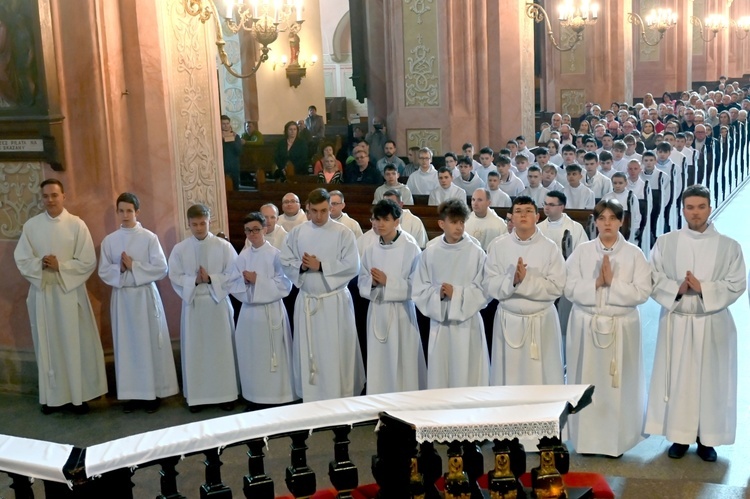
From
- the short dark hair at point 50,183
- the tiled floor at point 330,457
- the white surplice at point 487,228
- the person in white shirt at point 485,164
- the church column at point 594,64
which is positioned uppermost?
the church column at point 594,64

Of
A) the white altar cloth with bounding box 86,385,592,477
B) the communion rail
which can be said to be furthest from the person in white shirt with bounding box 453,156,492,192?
the communion rail

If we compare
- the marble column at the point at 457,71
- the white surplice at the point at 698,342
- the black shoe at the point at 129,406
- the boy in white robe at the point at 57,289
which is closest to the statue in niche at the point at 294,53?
the marble column at the point at 457,71

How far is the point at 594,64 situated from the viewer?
82.4ft

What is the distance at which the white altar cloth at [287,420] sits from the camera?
10.4 feet

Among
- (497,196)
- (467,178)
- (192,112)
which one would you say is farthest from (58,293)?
(467,178)

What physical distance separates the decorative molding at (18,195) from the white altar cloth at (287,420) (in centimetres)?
559

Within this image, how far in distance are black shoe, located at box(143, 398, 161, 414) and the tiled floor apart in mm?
57

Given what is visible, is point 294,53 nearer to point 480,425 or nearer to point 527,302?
point 527,302

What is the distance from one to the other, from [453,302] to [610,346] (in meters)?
1.16

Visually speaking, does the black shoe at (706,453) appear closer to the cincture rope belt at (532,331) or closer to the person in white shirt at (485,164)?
the cincture rope belt at (532,331)

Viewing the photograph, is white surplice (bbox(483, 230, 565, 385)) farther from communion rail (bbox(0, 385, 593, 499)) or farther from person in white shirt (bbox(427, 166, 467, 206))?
person in white shirt (bbox(427, 166, 467, 206))

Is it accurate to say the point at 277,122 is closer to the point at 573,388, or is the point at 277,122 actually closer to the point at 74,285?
the point at 74,285

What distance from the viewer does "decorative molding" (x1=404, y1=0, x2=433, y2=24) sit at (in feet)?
49.9

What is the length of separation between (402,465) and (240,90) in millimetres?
18765
